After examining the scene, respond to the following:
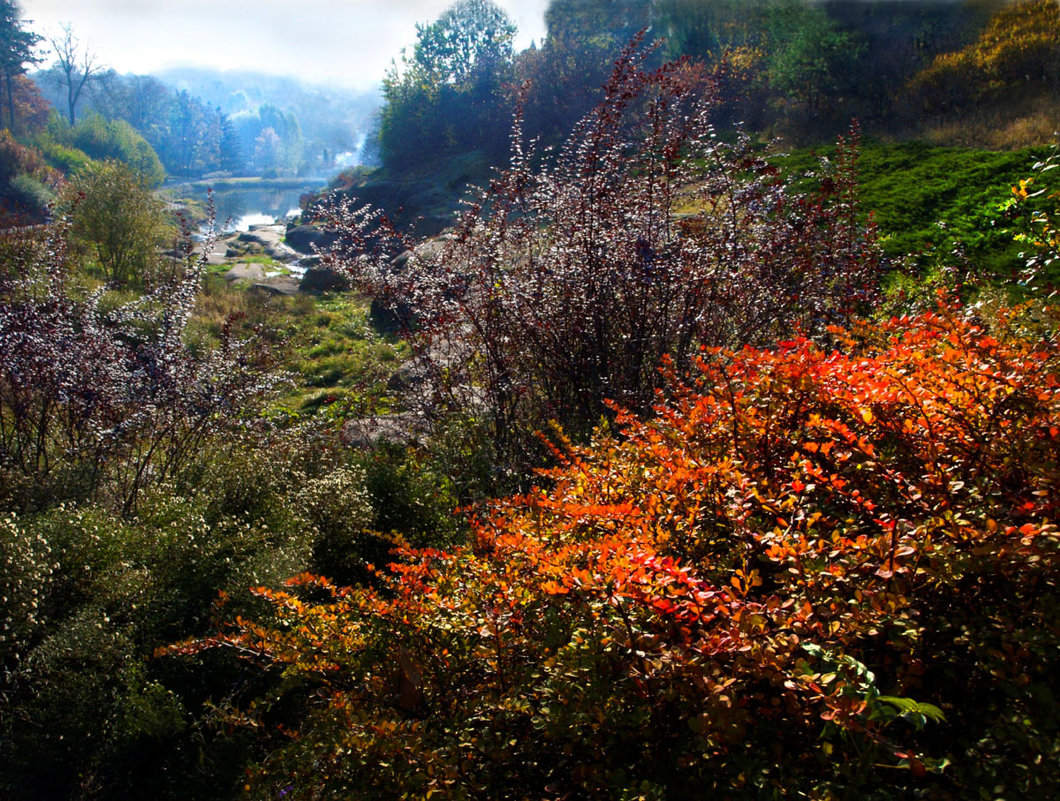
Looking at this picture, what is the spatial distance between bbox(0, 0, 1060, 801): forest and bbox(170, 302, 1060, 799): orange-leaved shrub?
11 mm

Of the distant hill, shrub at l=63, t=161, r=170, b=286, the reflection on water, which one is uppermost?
the distant hill

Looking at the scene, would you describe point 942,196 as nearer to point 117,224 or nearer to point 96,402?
point 96,402

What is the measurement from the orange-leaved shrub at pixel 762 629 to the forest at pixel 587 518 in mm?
11

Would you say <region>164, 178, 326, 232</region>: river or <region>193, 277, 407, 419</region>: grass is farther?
<region>164, 178, 326, 232</region>: river

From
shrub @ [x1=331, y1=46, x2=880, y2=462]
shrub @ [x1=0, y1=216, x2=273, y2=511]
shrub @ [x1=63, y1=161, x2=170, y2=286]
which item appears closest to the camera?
shrub @ [x1=0, y1=216, x2=273, y2=511]

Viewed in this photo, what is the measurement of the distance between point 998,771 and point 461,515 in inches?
119

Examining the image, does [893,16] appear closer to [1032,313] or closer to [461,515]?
[1032,313]

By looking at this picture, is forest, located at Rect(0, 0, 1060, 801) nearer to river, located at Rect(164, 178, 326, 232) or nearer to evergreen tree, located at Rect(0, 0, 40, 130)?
river, located at Rect(164, 178, 326, 232)

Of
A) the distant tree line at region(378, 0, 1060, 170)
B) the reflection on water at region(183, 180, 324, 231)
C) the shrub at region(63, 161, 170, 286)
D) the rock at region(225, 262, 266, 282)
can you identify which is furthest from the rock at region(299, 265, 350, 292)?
the reflection on water at region(183, 180, 324, 231)

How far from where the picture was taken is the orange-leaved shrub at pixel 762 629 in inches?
47.0

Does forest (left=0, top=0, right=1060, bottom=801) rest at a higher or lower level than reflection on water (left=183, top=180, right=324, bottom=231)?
lower

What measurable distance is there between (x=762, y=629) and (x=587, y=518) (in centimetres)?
71

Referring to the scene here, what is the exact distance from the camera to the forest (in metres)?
1.29

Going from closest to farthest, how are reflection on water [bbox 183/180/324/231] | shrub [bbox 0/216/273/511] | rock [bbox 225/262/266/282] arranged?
shrub [bbox 0/216/273/511]
rock [bbox 225/262/266/282]
reflection on water [bbox 183/180/324/231]
